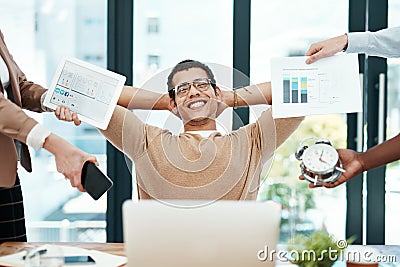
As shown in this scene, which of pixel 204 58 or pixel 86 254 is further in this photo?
pixel 204 58

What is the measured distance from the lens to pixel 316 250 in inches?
55.9

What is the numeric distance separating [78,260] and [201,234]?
520 millimetres

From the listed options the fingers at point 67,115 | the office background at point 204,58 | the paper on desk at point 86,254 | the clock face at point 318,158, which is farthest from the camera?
the office background at point 204,58

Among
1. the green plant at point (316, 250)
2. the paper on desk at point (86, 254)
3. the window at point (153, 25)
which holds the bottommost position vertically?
the paper on desk at point (86, 254)

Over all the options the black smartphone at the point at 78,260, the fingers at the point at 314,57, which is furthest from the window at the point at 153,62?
the black smartphone at the point at 78,260

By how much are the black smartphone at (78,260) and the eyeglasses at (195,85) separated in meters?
0.67

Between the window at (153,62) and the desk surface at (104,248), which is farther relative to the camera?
the window at (153,62)

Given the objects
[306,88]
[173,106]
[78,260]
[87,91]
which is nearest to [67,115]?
[87,91]

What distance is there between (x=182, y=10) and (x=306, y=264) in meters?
1.99

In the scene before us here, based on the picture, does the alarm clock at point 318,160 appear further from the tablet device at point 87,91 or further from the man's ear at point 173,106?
the tablet device at point 87,91

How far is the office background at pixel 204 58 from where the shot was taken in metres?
3.14

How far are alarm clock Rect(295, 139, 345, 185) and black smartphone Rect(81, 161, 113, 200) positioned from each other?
54 centimetres

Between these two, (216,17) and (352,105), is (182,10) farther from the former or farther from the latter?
(352,105)

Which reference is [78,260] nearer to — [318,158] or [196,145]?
[196,145]
